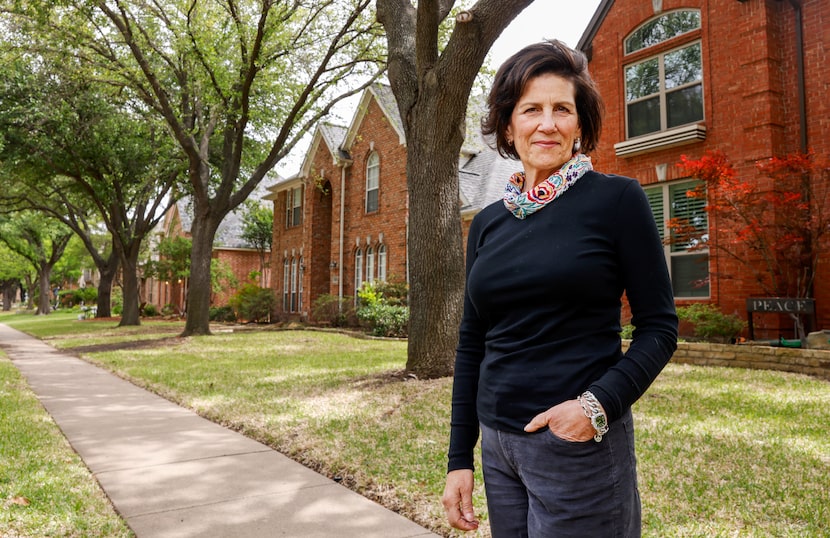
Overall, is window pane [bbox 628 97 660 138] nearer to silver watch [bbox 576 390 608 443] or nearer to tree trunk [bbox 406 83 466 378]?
tree trunk [bbox 406 83 466 378]

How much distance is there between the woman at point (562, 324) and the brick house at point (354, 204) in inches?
635

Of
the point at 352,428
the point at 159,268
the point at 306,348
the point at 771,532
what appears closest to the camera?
the point at 771,532

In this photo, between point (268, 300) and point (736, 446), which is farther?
point (268, 300)

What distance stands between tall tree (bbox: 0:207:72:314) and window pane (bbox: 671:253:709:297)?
1643 inches

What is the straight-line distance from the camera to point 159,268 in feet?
104

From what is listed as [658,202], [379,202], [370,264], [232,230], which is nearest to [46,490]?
[658,202]

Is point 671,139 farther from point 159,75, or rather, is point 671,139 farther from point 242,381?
point 159,75

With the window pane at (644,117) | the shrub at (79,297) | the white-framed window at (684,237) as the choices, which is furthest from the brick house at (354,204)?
the shrub at (79,297)

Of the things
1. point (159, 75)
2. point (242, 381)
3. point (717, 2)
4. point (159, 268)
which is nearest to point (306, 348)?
point (242, 381)

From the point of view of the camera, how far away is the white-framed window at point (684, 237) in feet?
41.4

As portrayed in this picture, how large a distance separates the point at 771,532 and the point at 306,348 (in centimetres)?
1199

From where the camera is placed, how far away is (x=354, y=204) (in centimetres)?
2406

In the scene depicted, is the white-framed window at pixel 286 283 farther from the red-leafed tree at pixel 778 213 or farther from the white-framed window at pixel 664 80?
the red-leafed tree at pixel 778 213

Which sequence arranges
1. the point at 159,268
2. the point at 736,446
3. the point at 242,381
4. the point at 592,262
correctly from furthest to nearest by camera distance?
the point at 159,268, the point at 242,381, the point at 736,446, the point at 592,262
